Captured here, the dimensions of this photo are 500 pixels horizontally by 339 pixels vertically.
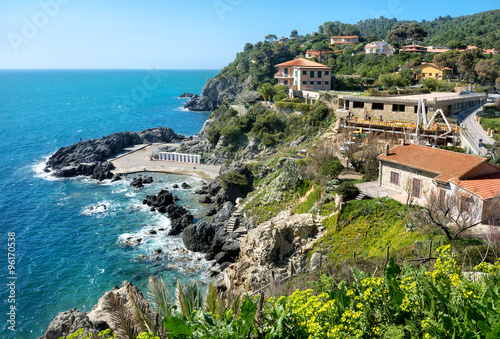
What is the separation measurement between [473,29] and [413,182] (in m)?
110

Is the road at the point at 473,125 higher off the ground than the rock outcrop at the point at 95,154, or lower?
higher

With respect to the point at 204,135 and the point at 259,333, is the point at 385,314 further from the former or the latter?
the point at 204,135

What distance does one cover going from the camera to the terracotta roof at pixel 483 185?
18612 mm

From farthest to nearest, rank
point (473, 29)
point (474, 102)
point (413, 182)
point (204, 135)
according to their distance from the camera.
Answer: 1. point (473, 29)
2. point (204, 135)
3. point (474, 102)
4. point (413, 182)

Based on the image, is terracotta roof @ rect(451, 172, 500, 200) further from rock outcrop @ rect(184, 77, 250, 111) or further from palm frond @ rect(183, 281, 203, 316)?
rock outcrop @ rect(184, 77, 250, 111)

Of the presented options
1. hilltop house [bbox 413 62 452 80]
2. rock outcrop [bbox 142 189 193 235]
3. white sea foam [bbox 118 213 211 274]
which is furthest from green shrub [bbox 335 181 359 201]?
hilltop house [bbox 413 62 452 80]

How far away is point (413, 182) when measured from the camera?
23266 millimetres

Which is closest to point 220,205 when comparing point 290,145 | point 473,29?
point 290,145

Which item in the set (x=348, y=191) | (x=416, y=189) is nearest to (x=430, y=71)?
(x=416, y=189)

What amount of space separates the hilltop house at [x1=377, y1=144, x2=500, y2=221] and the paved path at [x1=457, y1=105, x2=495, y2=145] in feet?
28.9

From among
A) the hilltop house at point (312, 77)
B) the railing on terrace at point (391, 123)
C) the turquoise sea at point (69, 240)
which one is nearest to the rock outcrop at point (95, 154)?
the turquoise sea at point (69, 240)

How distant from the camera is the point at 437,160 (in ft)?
74.0

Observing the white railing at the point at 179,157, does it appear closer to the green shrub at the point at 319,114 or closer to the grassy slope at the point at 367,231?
the green shrub at the point at 319,114

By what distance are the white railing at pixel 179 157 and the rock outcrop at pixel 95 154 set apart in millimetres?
8339
